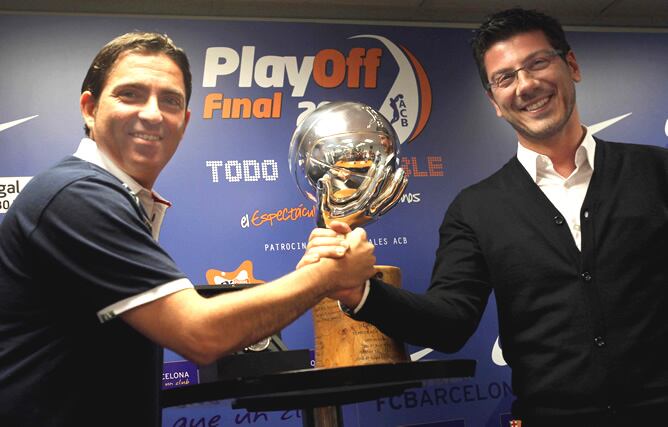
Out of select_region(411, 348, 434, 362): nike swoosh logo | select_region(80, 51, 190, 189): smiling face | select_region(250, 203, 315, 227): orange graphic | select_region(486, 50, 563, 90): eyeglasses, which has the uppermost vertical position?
select_region(486, 50, 563, 90): eyeglasses

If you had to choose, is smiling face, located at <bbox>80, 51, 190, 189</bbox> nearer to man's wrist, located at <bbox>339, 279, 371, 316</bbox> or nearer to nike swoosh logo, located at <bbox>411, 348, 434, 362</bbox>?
man's wrist, located at <bbox>339, 279, 371, 316</bbox>

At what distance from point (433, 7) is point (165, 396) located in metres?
2.79

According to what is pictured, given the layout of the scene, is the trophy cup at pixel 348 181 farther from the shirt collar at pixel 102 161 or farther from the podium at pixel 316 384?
the shirt collar at pixel 102 161

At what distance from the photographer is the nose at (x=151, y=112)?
1.67 metres

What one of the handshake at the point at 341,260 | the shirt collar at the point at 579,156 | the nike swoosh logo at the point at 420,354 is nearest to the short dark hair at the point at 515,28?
the shirt collar at the point at 579,156

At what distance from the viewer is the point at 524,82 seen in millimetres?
2139

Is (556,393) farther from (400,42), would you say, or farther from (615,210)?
(400,42)

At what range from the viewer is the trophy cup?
174 centimetres

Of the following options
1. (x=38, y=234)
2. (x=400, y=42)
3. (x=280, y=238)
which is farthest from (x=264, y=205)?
(x=38, y=234)

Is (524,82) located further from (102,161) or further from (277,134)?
(277,134)

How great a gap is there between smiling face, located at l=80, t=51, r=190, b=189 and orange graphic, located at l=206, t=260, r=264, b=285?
140cm

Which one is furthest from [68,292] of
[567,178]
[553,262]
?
[567,178]

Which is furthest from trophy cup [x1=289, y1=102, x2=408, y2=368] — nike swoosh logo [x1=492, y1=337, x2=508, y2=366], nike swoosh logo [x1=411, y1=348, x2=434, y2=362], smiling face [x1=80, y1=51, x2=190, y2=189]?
nike swoosh logo [x1=492, y1=337, x2=508, y2=366]

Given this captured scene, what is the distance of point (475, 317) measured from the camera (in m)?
2.03
